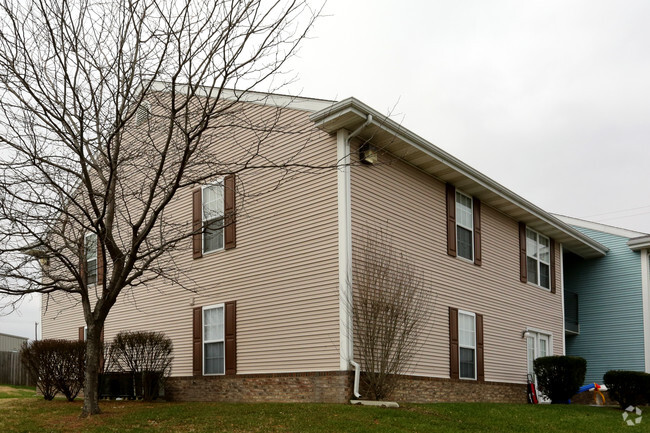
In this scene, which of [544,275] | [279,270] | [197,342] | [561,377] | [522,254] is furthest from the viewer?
[544,275]

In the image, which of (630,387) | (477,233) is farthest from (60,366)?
(630,387)

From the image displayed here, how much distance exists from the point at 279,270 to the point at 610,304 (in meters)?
13.5

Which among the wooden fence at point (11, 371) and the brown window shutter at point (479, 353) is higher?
the brown window shutter at point (479, 353)

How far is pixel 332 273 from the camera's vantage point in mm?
12820

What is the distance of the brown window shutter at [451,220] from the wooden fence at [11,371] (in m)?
19.1

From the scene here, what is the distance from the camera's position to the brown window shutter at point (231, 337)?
1443 cm

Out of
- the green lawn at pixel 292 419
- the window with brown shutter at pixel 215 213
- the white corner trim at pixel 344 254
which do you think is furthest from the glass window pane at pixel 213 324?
the white corner trim at pixel 344 254

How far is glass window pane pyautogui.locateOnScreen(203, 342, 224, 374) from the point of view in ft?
48.8

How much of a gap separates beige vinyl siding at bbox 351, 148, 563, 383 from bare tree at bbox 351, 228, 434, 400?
29 cm

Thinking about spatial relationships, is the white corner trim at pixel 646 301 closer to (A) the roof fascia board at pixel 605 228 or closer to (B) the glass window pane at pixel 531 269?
(A) the roof fascia board at pixel 605 228

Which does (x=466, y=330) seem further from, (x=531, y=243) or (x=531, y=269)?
(x=531, y=243)

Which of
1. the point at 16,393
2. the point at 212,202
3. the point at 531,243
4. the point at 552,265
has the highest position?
the point at 212,202

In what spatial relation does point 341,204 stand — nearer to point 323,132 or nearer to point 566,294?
point 323,132

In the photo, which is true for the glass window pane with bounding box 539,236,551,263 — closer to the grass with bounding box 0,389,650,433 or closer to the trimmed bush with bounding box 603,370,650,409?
the trimmed bush with bounding box 603,370,650,409
